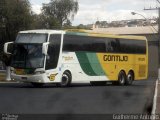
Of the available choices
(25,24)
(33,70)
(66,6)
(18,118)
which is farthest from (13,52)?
(66,6)

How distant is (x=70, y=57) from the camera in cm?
2998

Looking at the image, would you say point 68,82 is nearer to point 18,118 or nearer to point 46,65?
point 46,65

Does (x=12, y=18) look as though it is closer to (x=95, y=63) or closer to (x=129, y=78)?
(x=129, y=78)

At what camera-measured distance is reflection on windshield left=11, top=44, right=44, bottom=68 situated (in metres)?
28.5

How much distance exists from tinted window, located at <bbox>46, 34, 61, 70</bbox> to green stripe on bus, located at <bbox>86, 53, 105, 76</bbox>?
2815mm

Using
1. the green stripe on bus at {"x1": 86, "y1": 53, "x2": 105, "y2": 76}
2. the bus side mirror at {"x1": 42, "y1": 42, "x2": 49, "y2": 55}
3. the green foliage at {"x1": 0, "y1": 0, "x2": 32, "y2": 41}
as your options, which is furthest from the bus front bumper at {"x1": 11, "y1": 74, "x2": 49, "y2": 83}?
the green foliage at {"x1": 0, "y1": 0, "x2": 32, "y2": 41}

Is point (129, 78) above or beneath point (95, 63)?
beneath

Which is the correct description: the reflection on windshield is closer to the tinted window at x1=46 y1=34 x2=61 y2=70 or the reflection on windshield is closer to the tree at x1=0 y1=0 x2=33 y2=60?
the tinted window at x1=46 y1=34 x2=61 y2=70

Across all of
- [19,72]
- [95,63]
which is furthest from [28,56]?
[95,63]

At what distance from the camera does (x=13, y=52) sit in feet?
96.9

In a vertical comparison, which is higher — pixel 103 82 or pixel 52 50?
pixel 52 50

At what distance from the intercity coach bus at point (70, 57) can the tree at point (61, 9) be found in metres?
55.7

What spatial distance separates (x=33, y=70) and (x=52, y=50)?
1508 millimetres

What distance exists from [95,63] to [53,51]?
3996 mm
